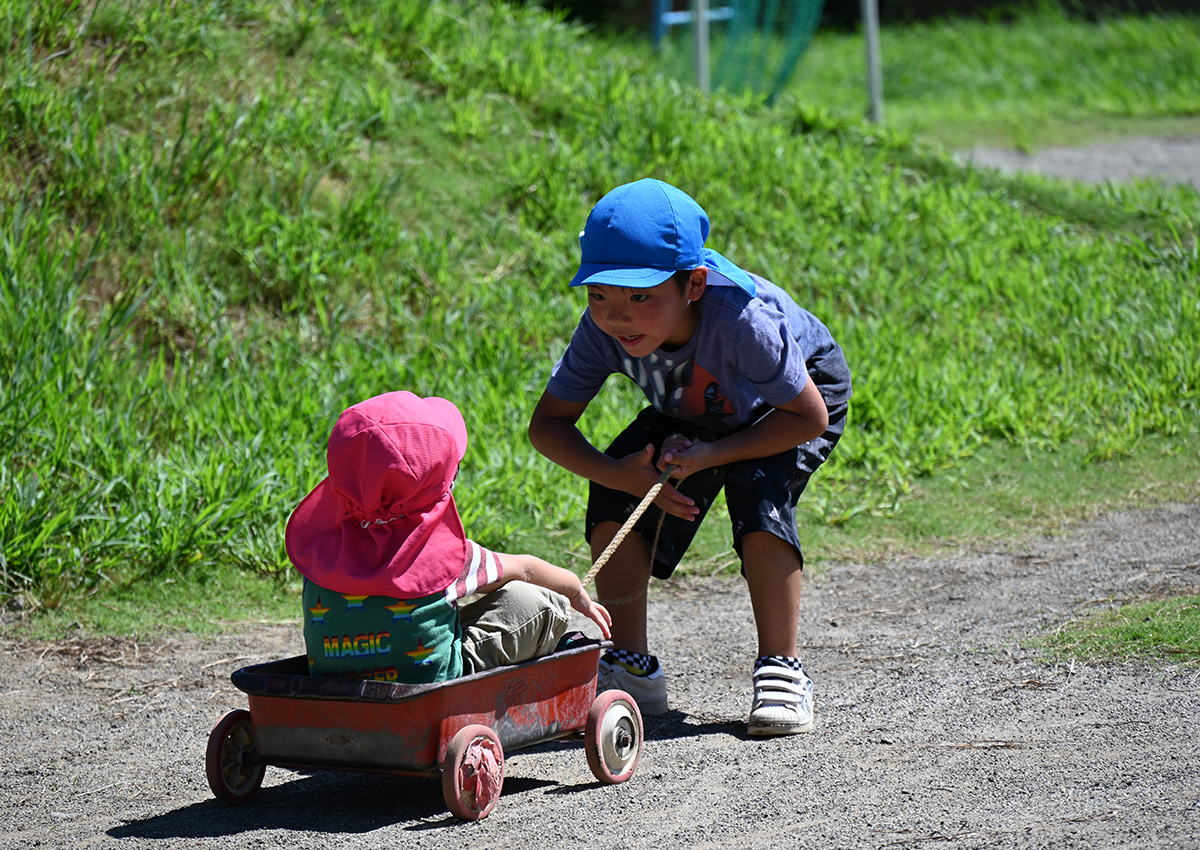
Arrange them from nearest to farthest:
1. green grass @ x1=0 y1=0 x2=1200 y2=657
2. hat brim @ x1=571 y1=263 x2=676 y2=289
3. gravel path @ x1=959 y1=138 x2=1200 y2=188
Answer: hat brim @ x1=571 y1=263 x2=676 y2=289 < green grass @ x1=0 y1=0 x2=1200 y2=657 < gravel path @ x1=959 y1=138 x2=1200 y2=188

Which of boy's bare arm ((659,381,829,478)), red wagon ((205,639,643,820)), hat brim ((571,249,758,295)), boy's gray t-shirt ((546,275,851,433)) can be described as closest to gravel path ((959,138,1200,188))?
boy's gray t-shirt ((546,275,851,433))

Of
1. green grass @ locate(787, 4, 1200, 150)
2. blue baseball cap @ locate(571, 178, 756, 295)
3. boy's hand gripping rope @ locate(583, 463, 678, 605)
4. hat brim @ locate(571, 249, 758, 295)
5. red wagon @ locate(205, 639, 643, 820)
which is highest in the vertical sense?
green grass @ locate(787, 4, 1200, 150)

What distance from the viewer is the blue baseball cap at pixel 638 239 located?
2.70 meters

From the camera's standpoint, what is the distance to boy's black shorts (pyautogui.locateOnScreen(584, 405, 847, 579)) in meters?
2.95

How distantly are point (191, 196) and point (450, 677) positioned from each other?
392cm

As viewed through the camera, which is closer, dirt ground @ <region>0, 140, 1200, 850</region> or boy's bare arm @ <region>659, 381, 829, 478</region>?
dirt ground @ <region>0, 140, 1200, 850</region>

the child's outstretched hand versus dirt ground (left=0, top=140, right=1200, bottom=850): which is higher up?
the child's outstretched hand

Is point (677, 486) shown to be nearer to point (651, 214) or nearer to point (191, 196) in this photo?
point (651, 214)

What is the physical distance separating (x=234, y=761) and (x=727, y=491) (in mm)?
1225

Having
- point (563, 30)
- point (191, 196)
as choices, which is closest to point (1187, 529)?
point (191, 196)

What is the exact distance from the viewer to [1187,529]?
14.0 ft

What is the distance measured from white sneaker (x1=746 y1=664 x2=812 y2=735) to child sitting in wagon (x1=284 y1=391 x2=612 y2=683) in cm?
66

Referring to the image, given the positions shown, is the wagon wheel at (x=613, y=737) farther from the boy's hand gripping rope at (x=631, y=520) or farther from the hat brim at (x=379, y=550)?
the hat brim at (x=379, y=550)

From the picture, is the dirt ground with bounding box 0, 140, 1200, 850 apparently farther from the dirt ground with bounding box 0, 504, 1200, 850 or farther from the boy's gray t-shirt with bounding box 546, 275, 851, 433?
the boy's gray t-shirt with bounding box 546, 275, 851, 433
